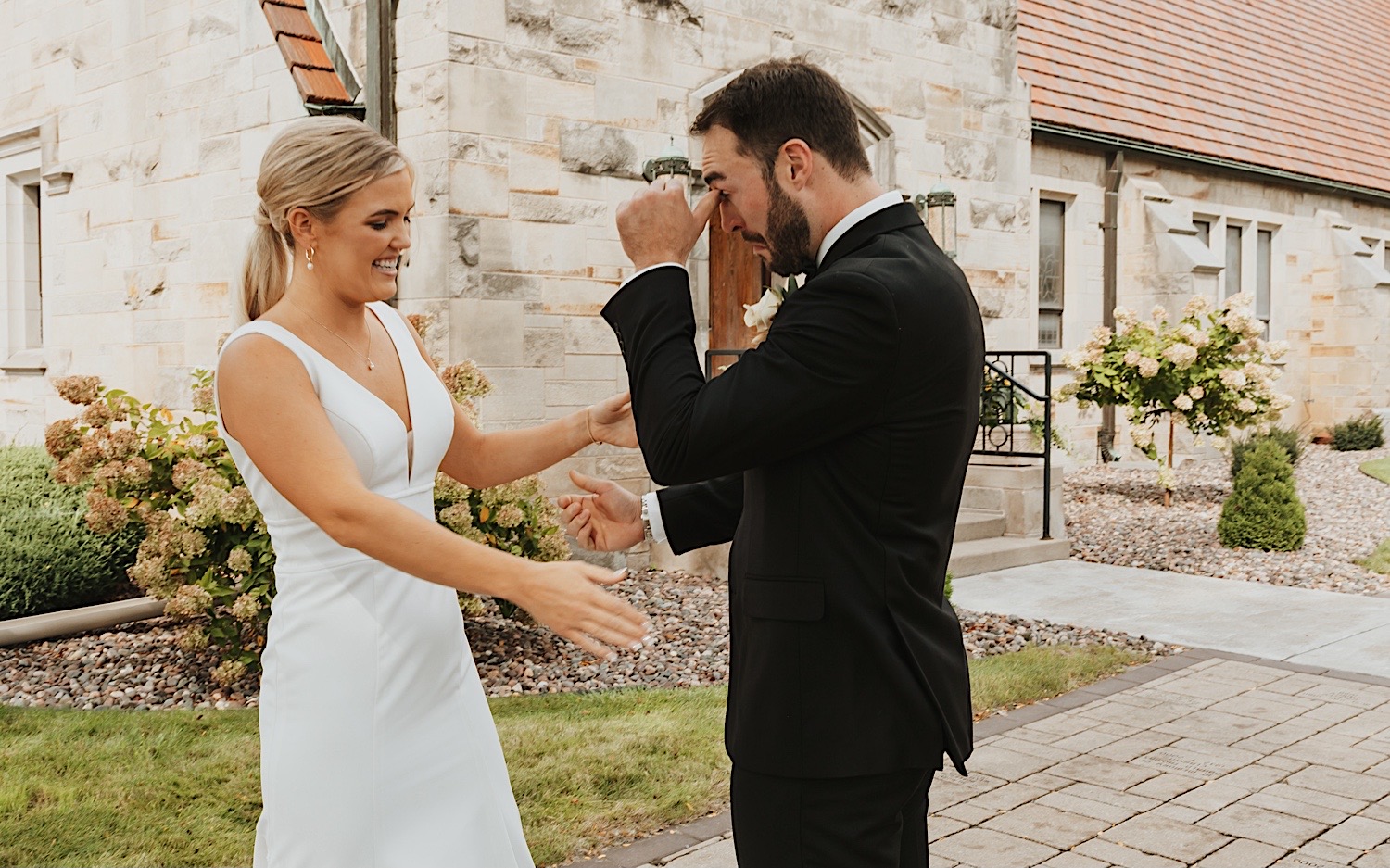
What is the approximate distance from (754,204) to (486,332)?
265 inches

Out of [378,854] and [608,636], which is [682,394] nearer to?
[608,636]

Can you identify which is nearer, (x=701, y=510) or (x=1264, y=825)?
(x=701, y=510)

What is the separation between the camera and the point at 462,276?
8695 mm

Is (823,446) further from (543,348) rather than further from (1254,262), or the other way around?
(1254,262)

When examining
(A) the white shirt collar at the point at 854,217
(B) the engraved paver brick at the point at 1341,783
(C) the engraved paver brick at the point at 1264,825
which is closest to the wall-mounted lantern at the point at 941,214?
(B) the engraved paver brick at the point at 1341,783

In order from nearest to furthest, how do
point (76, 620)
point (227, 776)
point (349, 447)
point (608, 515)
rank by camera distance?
1. point (349, 447)
2. point (608, 515)
3. point (227, 776)
4. point (76, 620)

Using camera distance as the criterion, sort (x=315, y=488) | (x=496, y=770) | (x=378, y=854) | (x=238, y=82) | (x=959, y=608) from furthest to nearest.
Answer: (x=238, y=82), (x=959, y=608), (x=496, y=770), (x=378, y=854), (x=315, y=488)

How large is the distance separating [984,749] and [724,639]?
7.80 feet

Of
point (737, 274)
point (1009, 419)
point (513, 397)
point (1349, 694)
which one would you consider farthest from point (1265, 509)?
point (513, 397)

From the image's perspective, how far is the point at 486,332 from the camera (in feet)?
28.9

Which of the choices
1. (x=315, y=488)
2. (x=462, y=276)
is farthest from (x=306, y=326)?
(x=462, y=276)

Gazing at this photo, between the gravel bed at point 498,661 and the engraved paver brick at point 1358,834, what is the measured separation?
2812 millimetres

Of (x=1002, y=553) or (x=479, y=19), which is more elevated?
(x=479, y=19)

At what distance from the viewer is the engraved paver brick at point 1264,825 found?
4469 mm
